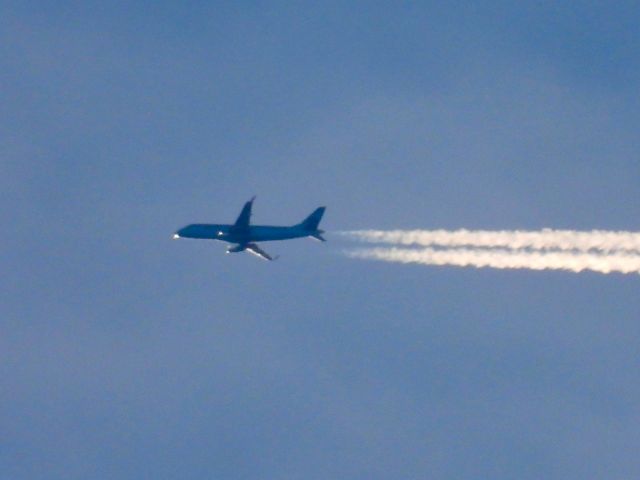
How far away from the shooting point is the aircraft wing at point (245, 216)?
144625 mm

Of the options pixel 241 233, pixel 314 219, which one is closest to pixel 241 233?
pixel 241 233

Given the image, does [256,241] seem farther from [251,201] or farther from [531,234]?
[531,234]

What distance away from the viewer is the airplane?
464ft

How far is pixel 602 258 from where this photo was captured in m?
96.8

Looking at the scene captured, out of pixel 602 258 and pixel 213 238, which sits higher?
pixel 213 238

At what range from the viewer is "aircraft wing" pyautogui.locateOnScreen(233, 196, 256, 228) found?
145m

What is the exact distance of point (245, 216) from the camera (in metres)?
145

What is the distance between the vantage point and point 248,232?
14462 cm

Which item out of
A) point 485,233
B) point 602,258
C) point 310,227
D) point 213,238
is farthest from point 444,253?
point 213,238

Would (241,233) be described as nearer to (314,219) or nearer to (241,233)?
(241,233)

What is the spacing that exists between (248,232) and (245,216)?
7.10 feet

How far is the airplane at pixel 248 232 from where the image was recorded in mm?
141500

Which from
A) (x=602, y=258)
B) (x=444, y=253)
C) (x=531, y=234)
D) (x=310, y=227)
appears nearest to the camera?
(x=602, y=258)

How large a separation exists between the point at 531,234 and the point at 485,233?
4.44 metres
